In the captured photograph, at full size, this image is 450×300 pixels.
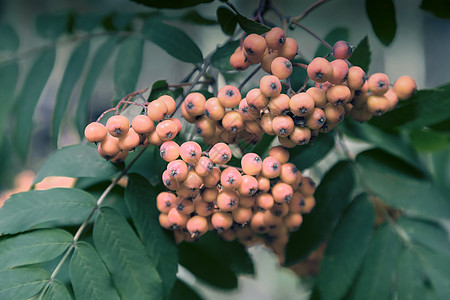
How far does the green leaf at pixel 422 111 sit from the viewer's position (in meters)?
0.65

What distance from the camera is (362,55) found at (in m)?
0.68

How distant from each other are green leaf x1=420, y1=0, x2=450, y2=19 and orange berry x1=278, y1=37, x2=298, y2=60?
286 mm

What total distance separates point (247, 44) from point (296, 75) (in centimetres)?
12

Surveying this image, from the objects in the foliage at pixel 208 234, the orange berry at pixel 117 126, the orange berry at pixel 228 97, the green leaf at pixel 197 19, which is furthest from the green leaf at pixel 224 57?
the green leaf at pixel 197 19

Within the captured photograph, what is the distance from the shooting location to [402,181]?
756mm

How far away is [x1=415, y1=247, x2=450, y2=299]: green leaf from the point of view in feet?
2.12

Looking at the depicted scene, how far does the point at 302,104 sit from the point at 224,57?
204 mm

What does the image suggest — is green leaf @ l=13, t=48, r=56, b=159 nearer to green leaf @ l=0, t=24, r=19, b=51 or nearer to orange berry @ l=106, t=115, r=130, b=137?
green leaf @ l=0, t=24, r=19, b=51

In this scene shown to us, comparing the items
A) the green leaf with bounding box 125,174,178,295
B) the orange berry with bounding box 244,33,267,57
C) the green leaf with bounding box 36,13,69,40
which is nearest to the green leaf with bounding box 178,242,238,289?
the green leaf with bounding box 125,174,178,295

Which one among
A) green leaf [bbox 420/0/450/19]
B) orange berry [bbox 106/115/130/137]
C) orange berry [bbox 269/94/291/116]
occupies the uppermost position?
green leaf [bbox 420/0/450/19]

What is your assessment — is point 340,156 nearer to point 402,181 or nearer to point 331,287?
point 402,181

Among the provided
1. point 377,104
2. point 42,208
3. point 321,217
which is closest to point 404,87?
point 377,104

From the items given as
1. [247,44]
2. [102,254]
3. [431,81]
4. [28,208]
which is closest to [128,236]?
[102,254]

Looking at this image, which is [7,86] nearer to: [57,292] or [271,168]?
[57,292]
